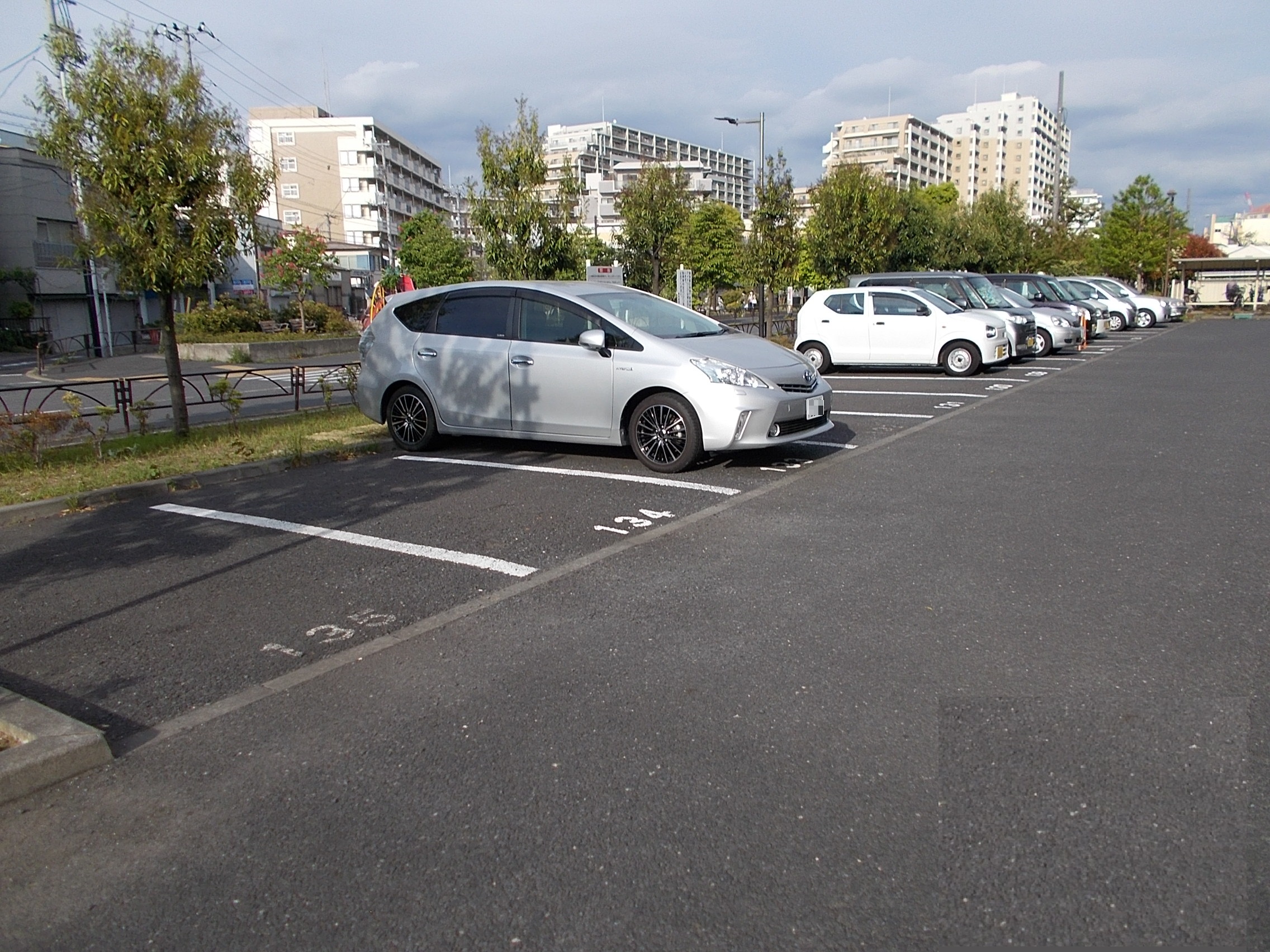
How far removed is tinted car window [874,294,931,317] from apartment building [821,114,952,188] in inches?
4535

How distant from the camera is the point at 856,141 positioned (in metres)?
136

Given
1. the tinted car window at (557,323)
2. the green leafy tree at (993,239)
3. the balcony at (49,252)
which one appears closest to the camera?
the tinted car window at (557,323)

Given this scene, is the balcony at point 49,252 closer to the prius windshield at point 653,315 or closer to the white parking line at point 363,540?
the prius windshield at point 653,315

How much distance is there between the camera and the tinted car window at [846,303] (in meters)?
17.8

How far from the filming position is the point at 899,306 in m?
17.5

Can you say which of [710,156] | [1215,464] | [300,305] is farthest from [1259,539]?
[710,156]

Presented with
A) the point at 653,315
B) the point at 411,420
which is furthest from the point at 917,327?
the point at 411,420

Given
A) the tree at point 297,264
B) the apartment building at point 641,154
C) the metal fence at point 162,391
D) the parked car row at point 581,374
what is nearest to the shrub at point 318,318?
the tree at point 297,264

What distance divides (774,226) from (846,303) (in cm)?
680

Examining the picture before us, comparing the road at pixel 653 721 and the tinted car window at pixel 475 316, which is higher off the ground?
the tinted car window at pixel 475 316

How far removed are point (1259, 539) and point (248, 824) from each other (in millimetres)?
6001

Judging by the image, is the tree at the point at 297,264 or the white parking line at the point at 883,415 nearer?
the white parking line at the point at 883,415

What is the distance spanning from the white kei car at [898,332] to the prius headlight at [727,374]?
9656 millimetres

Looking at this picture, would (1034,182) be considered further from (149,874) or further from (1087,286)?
(149,874)
